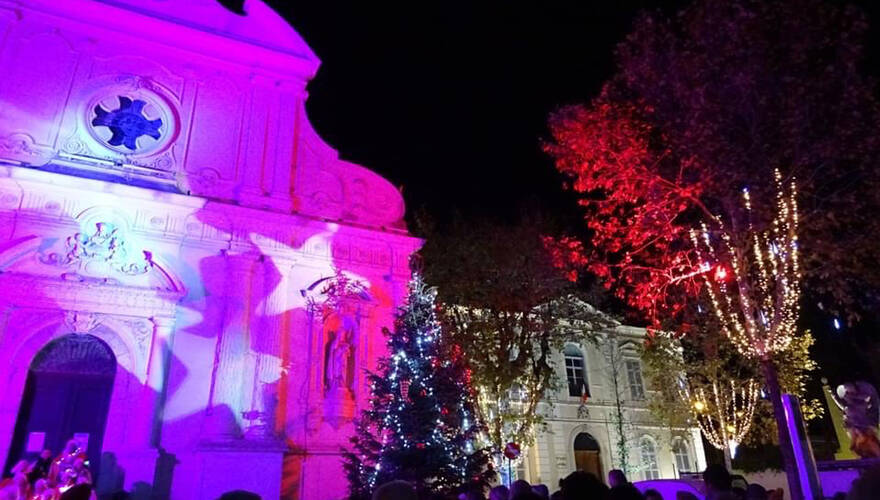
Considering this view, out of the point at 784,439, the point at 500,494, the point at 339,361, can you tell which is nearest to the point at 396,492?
the point at 500,494

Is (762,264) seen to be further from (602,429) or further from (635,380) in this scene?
(635,380)

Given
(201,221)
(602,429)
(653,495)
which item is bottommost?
(653,495)

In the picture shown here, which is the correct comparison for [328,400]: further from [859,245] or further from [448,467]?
[859,245]

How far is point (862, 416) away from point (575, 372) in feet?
58.5

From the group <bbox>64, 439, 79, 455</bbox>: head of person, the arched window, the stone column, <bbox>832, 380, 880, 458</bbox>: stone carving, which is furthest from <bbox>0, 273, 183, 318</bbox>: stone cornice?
the arched window

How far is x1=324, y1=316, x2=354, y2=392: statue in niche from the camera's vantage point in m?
13.6

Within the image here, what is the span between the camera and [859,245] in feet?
38.0

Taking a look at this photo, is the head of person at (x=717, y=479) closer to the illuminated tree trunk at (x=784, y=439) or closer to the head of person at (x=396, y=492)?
the head of person at (x=396, y=492)

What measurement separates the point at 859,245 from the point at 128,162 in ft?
49.1

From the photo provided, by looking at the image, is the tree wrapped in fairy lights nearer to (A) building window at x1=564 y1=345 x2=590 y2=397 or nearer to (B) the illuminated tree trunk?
(B) the illuminated tree trunk

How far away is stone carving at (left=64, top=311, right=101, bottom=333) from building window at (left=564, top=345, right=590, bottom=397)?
18787mm

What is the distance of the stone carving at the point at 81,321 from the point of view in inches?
481

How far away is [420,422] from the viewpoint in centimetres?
1057

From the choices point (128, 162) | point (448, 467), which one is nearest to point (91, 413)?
point (128, 162)
